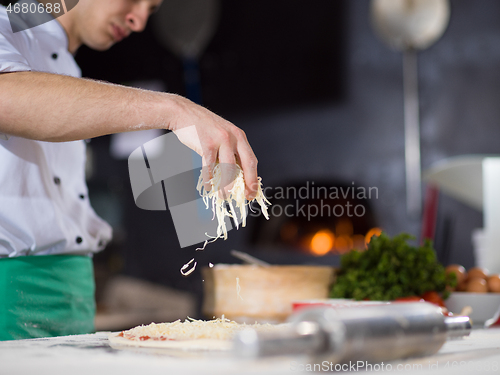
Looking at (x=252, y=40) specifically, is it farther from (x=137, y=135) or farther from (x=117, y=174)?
(x=117, y=174)

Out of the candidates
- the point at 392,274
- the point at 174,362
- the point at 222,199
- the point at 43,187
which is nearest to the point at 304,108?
the point at 392,274

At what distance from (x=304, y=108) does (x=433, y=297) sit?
96.9 inches

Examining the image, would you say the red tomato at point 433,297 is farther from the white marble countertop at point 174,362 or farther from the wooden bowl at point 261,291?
the white marble countertop at point 174,362

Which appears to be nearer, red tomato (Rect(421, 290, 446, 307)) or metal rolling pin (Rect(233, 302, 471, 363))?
metal rolling pin (Rect(233, 302, 471, 363))

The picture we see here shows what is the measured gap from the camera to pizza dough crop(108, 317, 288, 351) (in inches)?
31.3

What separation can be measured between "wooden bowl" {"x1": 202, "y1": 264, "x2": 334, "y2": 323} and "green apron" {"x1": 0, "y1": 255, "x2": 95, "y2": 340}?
1.10 ft

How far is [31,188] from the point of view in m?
1.18

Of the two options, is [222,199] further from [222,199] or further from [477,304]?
[477,304]

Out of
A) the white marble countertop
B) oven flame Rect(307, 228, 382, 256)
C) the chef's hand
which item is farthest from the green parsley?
oven flame Rect(307, 228, 382, 256)

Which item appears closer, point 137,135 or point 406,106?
point 406,106

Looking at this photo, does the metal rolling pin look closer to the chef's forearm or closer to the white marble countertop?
the white marble countertop

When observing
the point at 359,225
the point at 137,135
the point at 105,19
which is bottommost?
the point at 359,225

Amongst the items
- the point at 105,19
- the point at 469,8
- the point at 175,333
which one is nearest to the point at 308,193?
the point at 469,8

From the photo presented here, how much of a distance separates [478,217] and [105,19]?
262 centimetres
